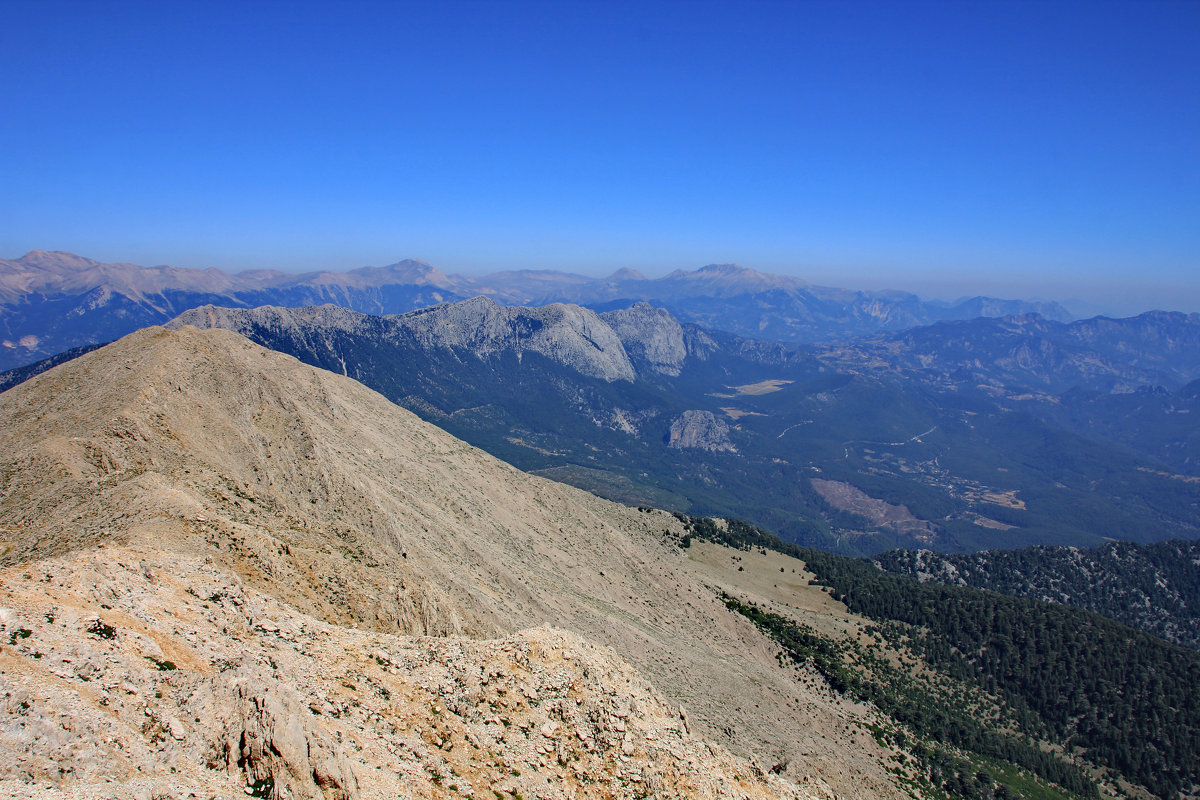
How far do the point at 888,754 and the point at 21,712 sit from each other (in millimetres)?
91440

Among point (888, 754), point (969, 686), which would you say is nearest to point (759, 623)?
point (888, 754)

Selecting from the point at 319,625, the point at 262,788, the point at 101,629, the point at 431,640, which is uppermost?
the point at 101,629

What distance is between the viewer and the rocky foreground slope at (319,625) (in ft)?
69.5

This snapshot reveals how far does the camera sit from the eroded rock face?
1897cm

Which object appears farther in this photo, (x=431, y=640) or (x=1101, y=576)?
(x=1101, y=576)

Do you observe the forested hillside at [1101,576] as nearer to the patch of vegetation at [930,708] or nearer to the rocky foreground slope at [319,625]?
the patch of vegetation at [930,708]

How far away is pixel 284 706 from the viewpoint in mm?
22625

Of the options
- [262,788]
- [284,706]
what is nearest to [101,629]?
[284,706]

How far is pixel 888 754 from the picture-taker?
78.6 m

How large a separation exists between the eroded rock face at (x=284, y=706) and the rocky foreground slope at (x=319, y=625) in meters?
0.12

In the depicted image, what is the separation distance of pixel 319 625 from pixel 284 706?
12.2 metres

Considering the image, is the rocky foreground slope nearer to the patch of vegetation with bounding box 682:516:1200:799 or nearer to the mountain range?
the mountain range

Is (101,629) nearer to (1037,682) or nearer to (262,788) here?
(262,788)

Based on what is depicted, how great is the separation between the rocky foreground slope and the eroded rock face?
120 millimetres
